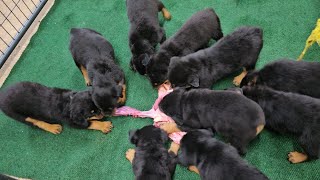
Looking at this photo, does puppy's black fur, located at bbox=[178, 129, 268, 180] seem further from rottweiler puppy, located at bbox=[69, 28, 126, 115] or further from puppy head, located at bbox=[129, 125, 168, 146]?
rottweiler puppy, located at bbox=[69, 28, 126, 115]

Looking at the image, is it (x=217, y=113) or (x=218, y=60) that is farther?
(x=218, y=60)

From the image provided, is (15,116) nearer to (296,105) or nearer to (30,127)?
(30,127)

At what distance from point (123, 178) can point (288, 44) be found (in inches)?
98.6

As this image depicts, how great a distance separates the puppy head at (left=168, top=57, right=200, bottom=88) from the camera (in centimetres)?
335

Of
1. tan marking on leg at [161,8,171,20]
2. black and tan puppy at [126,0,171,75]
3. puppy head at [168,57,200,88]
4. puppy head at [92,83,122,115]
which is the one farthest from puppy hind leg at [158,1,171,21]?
puppy head at [92,83,122,115]

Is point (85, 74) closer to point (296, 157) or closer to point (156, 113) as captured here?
point (156, 113)

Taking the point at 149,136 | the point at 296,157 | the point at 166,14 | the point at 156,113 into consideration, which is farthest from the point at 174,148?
the point at 166,14

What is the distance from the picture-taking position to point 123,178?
3.30m

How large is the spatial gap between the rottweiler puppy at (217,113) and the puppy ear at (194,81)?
0.48 feet

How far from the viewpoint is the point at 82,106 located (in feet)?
10.9

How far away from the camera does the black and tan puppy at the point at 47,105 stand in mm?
3396

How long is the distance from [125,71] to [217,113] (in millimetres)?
1582

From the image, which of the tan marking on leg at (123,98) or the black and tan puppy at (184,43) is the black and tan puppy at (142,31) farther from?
the tan marking on leg at (123,98)

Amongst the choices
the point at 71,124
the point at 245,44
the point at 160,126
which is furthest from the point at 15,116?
the point at 245,44
